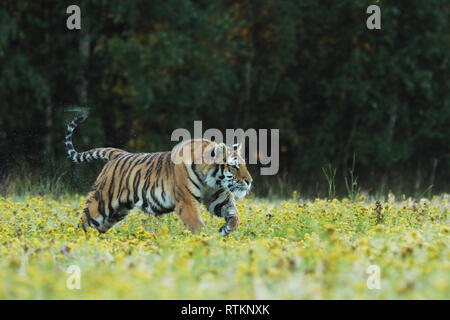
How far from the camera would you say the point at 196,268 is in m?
4.29

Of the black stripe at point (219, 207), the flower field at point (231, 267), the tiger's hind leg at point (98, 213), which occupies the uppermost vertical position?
the flower field at point (231, 267)

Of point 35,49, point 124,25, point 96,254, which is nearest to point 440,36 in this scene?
point 124,25

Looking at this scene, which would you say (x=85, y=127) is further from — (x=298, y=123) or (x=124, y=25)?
(x=298, y=123)

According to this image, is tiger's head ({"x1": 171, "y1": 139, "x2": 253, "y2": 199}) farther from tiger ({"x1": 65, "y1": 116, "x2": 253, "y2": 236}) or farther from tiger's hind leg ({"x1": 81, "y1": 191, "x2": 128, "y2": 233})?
tiger's hind leg ({"x1": 81, "y1": 191, "x2": 128, "y2": 233})

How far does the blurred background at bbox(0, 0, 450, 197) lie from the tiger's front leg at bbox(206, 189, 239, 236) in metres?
11.0

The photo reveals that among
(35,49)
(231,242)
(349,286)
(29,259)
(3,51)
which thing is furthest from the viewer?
→ (35,49)

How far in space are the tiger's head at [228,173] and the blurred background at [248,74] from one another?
1119 cm

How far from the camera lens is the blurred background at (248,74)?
63.8 ft

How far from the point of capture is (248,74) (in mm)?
23250

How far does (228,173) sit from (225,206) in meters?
0.45

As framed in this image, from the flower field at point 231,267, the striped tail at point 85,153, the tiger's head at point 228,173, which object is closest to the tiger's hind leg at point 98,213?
the flower field at point 231,267

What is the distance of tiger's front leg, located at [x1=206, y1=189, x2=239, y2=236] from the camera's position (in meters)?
6.97

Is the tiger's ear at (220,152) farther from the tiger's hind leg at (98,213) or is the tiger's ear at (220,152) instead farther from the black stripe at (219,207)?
the tiger's hind leg at (98,213)

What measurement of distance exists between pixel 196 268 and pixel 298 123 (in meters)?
19.6
